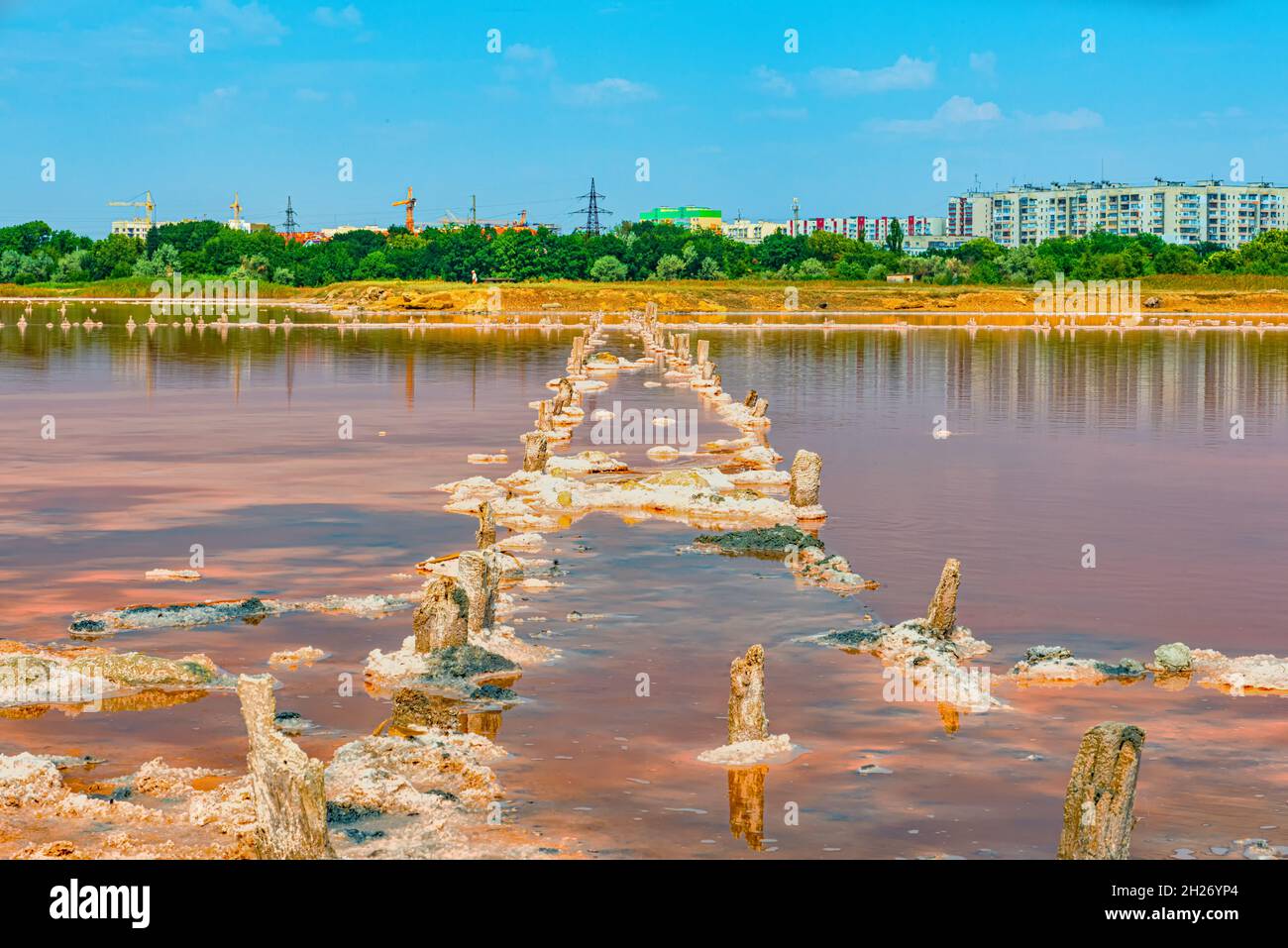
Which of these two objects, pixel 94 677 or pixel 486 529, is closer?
pixel 94 677

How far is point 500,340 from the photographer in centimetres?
8781

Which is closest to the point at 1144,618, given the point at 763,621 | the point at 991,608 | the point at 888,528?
the point at 991,608


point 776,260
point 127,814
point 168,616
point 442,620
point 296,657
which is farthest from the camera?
point 776,260

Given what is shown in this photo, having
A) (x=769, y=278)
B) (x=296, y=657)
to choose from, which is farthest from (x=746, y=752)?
(x=769, y=278)

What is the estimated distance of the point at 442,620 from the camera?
704 inches

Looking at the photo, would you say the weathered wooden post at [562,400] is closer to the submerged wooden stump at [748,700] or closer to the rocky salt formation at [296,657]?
the rocky salt formation at [296,657]

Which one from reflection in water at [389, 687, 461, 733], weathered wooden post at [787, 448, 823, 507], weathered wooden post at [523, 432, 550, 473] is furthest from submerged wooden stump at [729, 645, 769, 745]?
weathered wooden post at [523, 432, 550, 473]

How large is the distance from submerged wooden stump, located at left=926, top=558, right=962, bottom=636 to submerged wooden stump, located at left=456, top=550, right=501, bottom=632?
17.3 feet

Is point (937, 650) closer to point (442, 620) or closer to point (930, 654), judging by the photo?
point (930, 654)

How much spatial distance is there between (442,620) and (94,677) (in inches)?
146

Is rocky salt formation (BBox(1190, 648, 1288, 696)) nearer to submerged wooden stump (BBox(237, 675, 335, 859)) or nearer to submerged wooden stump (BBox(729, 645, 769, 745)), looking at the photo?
submerged wooden stump (BBox(729, 645, 769, 745))

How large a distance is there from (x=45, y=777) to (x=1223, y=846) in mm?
9805

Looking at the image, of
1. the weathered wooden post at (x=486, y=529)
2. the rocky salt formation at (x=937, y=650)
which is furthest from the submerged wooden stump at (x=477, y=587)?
the rocky salt formation at (x=937, y=650)
